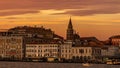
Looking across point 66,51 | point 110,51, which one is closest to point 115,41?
point 110,51

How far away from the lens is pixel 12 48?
360ft

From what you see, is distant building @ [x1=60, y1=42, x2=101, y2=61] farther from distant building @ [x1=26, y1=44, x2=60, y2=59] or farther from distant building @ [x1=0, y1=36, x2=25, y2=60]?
distant building @ [x1=0, y1=36, x2=25, y2=60]

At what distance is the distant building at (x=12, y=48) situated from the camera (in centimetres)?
10875

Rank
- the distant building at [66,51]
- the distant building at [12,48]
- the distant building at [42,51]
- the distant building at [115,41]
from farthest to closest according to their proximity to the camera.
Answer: the distant building at [115,41]
the distant building at [12,48]
the distant building at [42,51]
the distant building at [66,51]

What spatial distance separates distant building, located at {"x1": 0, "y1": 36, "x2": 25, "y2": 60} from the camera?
10875 cm

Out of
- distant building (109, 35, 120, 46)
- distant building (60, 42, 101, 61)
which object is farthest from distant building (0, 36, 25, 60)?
distant building (109, 35, 120, 46)

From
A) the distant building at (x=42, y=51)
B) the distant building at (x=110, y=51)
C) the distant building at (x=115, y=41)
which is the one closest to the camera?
the distant building at (x=42, y=51)

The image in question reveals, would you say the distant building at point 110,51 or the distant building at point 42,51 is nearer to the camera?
the distant building at point 42,51

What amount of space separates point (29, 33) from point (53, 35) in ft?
23.8

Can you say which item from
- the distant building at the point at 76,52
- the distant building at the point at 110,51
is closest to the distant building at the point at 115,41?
the distant building at the point at 110,51

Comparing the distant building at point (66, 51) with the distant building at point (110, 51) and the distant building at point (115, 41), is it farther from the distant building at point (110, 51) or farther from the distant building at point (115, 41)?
the distant building at point (115, 41)

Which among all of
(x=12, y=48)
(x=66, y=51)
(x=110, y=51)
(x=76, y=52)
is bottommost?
(x=110, y=51)

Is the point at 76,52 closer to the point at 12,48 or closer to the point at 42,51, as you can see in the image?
the point at 42,51

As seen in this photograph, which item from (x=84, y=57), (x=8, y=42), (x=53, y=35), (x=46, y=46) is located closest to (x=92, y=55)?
(x=84, y=57)
